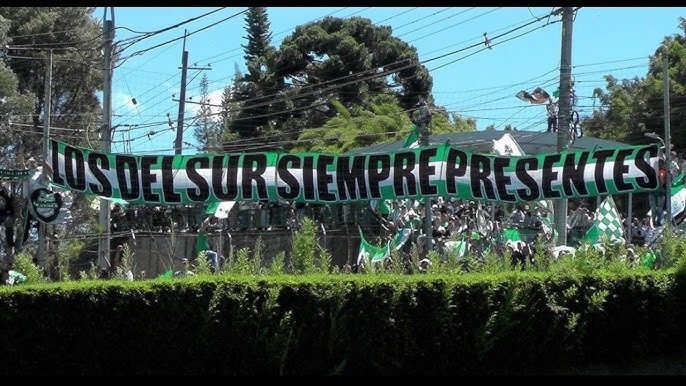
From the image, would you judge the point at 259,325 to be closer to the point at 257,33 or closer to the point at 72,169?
the point at 72,169

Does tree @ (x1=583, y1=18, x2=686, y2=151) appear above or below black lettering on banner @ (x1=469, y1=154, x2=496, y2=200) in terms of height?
above

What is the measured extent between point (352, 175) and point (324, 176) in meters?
0.54

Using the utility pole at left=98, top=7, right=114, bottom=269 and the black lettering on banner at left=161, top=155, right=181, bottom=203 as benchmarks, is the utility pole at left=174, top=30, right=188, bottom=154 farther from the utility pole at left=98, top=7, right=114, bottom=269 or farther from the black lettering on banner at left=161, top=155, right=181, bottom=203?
the black lettering on banner at left=161, top=155, right=181, bottom=203

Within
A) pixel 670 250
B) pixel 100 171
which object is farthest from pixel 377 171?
pixel 670 250

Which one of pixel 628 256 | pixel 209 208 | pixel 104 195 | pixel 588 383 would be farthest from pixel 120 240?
pixel 588 383

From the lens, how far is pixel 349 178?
20.6 m

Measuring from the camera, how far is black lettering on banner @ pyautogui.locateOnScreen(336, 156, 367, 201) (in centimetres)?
2064

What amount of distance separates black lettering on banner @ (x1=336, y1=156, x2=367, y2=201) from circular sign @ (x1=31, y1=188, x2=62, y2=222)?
6760 mm

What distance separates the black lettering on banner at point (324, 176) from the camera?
2069 cm

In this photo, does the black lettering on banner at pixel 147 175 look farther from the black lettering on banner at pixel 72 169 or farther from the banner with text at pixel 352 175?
the black lettering on banner at pixel 72 169

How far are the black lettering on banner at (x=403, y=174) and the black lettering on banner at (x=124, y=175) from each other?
5.01 meters

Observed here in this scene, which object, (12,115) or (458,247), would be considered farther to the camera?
(12,115)

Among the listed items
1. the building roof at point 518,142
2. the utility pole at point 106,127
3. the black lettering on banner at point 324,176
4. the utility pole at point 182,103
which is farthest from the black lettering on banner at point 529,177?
the utility pole at point 182,103

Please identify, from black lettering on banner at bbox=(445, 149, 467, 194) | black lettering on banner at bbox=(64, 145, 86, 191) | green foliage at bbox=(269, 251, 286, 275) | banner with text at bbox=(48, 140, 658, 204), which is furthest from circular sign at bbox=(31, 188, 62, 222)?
green foliage at bbox=(269, 251, 286, 275)
